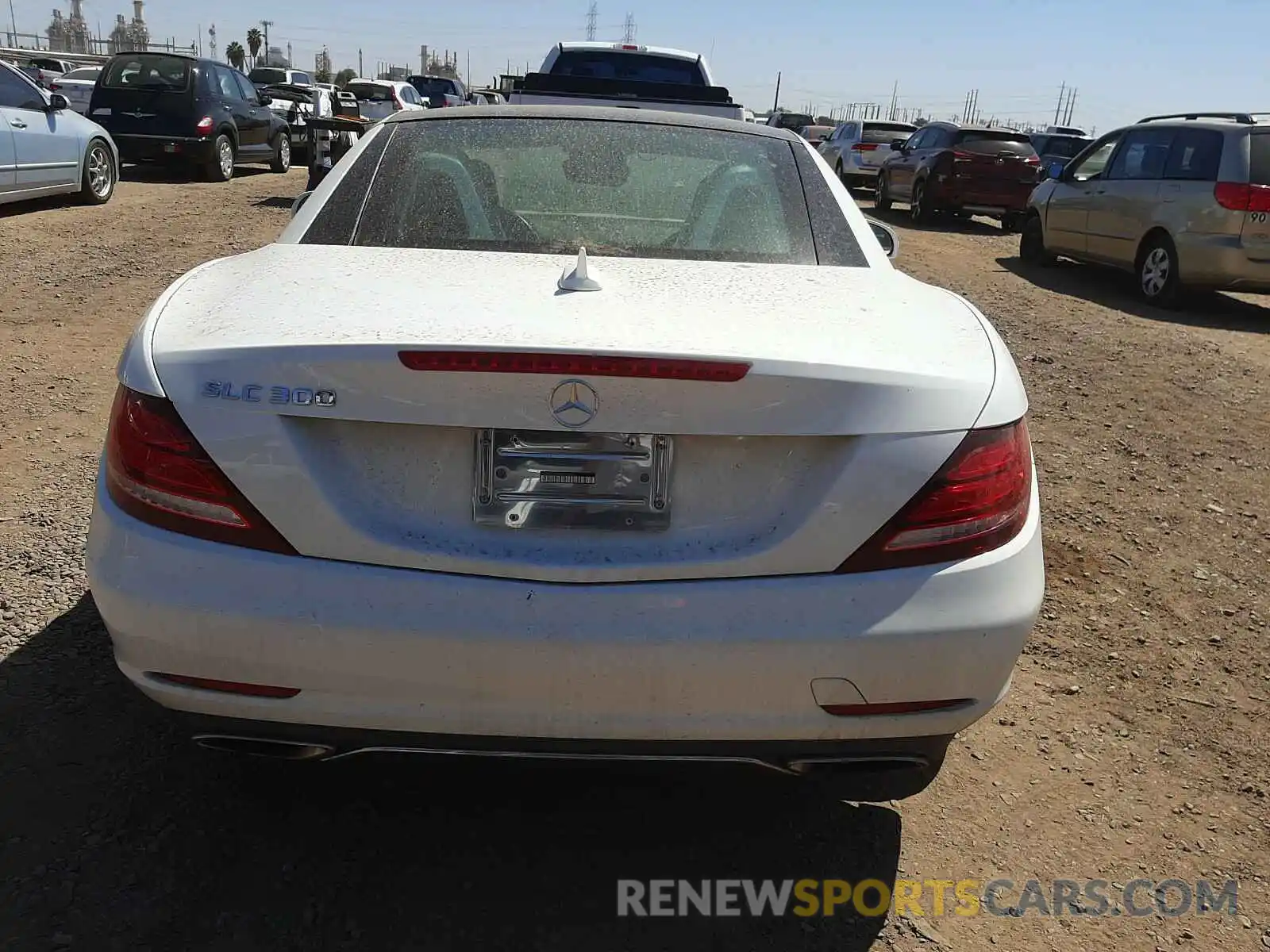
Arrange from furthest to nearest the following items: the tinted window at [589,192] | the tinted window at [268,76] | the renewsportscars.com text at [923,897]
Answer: the tinted window at [268,76] → the tinted window at [589,192] → the renewsportscars.com text at [923,897]

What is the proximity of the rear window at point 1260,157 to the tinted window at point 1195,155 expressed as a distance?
0.26m

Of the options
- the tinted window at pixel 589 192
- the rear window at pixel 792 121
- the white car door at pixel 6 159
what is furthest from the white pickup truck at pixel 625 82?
the rear window at pixel 792 121

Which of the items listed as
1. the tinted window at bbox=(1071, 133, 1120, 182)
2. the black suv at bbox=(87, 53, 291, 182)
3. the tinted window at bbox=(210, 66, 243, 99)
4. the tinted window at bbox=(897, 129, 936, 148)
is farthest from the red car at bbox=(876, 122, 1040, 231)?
the tinted window at bbox=(210, 66, 243, 99)

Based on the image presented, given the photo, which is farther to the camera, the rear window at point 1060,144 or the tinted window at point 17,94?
the rear window at point 1060,144

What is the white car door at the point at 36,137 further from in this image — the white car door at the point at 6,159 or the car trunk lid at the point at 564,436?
the car trunk lid at the point at 564,436

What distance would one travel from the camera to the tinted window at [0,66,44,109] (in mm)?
10992

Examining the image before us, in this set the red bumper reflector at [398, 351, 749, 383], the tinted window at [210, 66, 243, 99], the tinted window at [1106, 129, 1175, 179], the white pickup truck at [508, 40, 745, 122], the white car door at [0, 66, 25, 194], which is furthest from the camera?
the tinted window at [210, 66, 243, 99]

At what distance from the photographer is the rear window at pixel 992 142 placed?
55.0 ft

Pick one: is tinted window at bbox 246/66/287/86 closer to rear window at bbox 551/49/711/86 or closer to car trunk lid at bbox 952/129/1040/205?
car trunk lid at bbox 952/129/1040/205

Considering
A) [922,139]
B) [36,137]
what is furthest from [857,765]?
[922,139]

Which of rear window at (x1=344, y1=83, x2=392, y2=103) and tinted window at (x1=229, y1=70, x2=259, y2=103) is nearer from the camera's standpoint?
tinted window at (x1=229, y1=70, x2=259, y2=103)

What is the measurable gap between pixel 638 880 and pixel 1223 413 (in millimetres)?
5503

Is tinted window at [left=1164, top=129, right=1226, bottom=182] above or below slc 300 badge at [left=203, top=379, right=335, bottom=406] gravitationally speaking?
above

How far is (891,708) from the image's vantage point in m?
2.11
